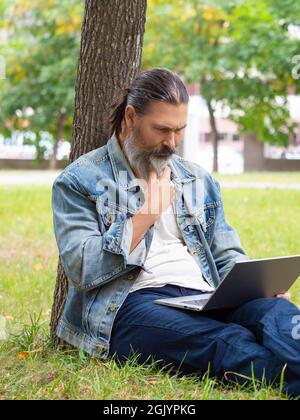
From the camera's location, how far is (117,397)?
3.08 m

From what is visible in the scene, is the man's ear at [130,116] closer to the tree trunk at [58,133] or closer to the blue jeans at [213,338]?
the blue jeans at [213,338]

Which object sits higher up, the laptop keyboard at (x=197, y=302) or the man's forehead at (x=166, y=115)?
the man's forehead at (x=166, y=115)

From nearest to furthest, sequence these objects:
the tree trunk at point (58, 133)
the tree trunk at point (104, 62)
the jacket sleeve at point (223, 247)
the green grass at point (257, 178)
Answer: the jacket sleeve at point (223, 247) < the tree trunk at point (104, 62) < the green grass at point (257, 178) < the tree trunk at point (58, 133)

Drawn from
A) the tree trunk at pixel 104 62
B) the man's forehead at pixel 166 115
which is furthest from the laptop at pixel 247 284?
the tree trunk at pixel 104 62

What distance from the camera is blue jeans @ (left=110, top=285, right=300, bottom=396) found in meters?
3.06

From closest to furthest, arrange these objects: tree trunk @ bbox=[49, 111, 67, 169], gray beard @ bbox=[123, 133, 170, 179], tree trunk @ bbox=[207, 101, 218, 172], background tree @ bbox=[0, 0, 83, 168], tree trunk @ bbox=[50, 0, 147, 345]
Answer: gray beard @ bbox=[123, 133, 170, 179] → tree trunk @ bbox=[50, 0, 147, 345] → background tree @ bbox=[0, 0, 83, 168] → tree trunk @ bbox=[207, 101, 218, 172] → tree trunk @ bbox=[49, 111, 67, 169]

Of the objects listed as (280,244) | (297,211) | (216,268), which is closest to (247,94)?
(297,211)

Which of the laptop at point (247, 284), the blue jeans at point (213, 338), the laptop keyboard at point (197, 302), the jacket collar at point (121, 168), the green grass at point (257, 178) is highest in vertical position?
the jacket collar at point (121, 168)

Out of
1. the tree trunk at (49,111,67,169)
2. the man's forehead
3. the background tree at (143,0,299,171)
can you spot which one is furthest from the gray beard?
the tree trunk at (49,111,67,169)

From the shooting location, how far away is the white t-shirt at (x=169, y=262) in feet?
11.4

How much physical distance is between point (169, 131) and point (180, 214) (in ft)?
1.32

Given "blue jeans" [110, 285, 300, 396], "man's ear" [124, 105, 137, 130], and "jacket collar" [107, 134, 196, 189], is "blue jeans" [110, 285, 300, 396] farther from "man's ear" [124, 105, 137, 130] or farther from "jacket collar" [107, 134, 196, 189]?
"man's ear" [124, 105, 137, 130]

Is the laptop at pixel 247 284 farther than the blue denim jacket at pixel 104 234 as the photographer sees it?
No

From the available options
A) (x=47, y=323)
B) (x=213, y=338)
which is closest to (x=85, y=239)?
(x=213, y=338)
